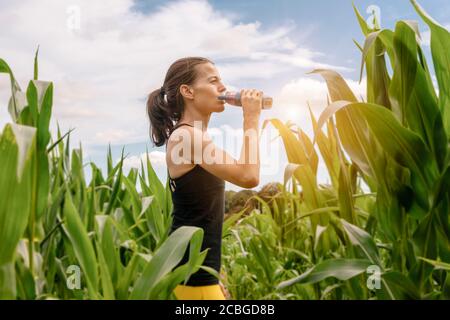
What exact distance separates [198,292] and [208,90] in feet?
1.54

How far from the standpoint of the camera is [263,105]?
1.06 m

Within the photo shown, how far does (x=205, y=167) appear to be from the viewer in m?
1.06

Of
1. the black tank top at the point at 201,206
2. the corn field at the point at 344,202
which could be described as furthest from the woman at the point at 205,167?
the corn field at the point at 344,202

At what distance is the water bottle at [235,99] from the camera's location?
1.05 m

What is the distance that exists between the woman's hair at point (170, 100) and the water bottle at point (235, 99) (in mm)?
116

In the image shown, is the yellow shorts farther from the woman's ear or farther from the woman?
the woman's ear

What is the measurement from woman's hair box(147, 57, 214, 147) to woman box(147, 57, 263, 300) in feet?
0.08

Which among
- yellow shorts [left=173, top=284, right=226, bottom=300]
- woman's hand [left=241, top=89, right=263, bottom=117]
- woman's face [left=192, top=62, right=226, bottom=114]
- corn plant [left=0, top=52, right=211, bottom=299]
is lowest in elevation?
yellow shorts [left=173, top=284, right=226, bottom=300]

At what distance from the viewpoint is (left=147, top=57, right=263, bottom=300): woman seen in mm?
1034

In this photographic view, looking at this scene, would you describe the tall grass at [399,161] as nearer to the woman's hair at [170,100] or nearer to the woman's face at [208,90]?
the woman's face at [208,90]

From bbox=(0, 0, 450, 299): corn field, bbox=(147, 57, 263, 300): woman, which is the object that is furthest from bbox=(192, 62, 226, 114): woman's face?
bbox=(0, 0, 450, 299): corn field

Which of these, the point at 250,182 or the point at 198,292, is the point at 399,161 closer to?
the point at 250,182

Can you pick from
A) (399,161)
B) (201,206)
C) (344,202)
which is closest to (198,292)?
(201,206)

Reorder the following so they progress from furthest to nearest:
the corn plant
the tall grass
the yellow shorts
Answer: the yellow shorts
the tall grass
the corn plant
